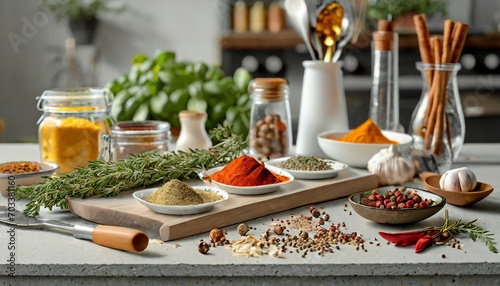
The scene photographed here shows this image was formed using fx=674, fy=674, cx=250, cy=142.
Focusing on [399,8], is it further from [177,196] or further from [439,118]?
[177,196]

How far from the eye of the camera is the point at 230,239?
1.20 meters

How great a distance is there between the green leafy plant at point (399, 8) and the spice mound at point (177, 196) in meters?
3.00

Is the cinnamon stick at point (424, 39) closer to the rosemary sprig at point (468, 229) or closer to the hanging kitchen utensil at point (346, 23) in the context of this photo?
the hanging kitchen utensil at point (346, 23)

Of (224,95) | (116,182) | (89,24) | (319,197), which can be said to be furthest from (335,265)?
(89,24)

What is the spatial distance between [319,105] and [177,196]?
725 mm

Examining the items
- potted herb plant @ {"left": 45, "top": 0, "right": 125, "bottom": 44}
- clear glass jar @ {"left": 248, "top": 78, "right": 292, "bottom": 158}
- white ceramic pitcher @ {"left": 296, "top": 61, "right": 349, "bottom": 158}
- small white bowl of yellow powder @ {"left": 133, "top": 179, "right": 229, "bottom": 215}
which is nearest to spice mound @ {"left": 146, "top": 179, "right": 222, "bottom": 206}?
small white bowl of yellow powder @ {"left": 133, "top": 179, "right": 229, "bottom": 215}

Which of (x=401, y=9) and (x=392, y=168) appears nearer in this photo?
(x=392, y=168)

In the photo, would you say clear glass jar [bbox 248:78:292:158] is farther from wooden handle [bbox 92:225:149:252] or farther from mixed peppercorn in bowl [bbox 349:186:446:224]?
wooden handle [bbox 92:225:149:252]

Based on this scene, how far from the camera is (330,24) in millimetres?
1861

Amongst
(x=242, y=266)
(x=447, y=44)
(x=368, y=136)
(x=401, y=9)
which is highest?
(x=401, y=9)

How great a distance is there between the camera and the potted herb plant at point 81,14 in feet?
15.5

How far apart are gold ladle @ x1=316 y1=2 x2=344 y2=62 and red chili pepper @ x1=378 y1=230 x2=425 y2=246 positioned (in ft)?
2.59

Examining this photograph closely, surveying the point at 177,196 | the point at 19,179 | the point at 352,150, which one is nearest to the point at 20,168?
the point at 19,179

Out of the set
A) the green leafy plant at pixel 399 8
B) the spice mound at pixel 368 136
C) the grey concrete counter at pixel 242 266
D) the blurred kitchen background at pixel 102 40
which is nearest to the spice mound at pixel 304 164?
the spice mound at pixel 368 136
